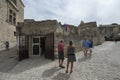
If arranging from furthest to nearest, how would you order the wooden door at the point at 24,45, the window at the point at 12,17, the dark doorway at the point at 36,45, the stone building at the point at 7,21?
the window at the point at 12,17, the stone building at the point at 7,21, the dark doorway at the point at 36,45, the wooden door at the point at 24,45

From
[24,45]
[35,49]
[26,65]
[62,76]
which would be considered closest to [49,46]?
[35,49]

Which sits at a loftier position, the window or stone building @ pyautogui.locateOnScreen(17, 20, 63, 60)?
the window

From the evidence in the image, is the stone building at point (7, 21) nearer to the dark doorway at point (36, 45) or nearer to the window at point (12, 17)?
the window at point (12, 17)

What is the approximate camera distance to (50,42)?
46.3 ft

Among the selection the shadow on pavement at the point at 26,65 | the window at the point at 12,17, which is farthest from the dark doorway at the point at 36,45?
the window at the point at 12,17

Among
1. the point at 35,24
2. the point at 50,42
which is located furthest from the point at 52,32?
the point at 35,24

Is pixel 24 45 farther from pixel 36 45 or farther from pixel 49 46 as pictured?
pixel 49 46

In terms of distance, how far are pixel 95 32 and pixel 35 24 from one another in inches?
528

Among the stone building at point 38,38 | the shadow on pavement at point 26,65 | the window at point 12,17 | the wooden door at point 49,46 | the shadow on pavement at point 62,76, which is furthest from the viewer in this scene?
the window at point 12,17

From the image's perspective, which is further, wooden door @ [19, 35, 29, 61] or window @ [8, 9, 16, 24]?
window @ [8, 9, 16, 24]

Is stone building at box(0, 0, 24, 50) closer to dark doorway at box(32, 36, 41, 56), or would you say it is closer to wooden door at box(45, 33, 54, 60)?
dark doorway at box(32, 36, 41, 56)

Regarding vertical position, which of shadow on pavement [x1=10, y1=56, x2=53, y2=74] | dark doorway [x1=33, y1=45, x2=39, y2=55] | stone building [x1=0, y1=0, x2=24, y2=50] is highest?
stone building [x1=0, y1=0, x2=24, y2=50]

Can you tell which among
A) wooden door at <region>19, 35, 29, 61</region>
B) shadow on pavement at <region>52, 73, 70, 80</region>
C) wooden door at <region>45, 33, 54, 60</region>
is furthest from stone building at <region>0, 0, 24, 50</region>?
shadow on pavement at <region>52, 73, 70, 80</region>

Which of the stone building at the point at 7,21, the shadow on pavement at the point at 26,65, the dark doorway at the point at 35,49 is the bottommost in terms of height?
the shadow on pavement at the point at 26,65
